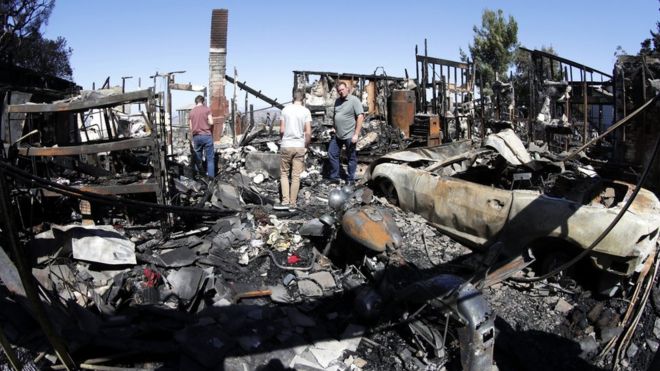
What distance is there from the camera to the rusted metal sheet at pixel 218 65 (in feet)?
49.9

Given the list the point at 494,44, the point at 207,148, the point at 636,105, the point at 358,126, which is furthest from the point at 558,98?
the point at 494,44

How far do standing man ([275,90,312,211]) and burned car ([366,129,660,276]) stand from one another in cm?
119

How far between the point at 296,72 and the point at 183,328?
42.4 ft

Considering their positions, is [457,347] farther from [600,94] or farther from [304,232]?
[600,94]

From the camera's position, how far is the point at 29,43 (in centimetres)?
2147

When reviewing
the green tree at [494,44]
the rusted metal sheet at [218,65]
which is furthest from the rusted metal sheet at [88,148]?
the green tree at [494,44]

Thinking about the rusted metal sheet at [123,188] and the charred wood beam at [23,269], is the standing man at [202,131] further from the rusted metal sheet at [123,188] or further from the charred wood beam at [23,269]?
the charred wood beam at [23,269]

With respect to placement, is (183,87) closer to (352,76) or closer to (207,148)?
(207,148)

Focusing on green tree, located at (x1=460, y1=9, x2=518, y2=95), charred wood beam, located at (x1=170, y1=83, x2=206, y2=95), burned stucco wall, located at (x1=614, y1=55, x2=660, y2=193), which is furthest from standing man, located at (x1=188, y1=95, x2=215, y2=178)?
green tree, located at (x1=460, y1=9, x2=518, y2=95)

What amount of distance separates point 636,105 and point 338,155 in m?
5.78

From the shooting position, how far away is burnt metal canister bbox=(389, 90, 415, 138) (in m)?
14.6

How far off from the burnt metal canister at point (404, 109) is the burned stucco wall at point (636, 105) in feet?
20.5

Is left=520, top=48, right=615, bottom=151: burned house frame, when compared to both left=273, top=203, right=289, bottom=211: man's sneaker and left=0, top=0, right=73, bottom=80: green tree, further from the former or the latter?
left=0, top=0, right=73, bottom=80: green tree

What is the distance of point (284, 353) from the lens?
12.5ft
